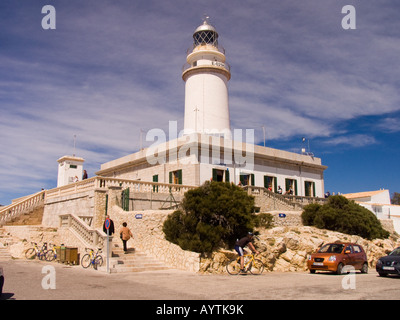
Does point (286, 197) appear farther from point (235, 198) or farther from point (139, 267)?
point (139, 267)

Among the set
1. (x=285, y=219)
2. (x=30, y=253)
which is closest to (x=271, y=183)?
(x=285, y=219)

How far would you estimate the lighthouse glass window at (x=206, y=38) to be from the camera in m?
35.6

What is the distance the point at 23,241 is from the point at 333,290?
16.8 metres

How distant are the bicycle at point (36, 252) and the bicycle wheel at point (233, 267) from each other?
902 cm

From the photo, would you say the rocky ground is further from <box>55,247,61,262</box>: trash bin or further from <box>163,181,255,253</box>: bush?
<box>55,247,61,262</box>: trash bin

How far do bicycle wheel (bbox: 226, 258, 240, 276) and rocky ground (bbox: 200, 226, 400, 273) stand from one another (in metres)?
0.26

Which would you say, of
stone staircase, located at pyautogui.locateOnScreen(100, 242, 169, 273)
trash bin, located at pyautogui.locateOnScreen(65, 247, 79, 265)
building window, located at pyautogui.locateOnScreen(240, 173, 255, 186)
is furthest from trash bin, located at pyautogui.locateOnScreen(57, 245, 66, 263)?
building window, located at pyautogui.locateOnScreen(240, 173, 255, 186)

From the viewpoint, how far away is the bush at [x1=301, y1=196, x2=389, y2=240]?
79.6ft

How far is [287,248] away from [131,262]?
8436 mm

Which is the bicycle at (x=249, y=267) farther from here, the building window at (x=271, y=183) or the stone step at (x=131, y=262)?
the building window at (x=271, y=183)

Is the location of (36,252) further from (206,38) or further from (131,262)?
(206,38)

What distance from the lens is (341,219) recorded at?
2434 centimetres

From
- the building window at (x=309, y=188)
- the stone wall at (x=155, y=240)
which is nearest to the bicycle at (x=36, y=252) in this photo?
the stone wall at (x=155, y=240)

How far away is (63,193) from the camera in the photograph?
2527 cm
